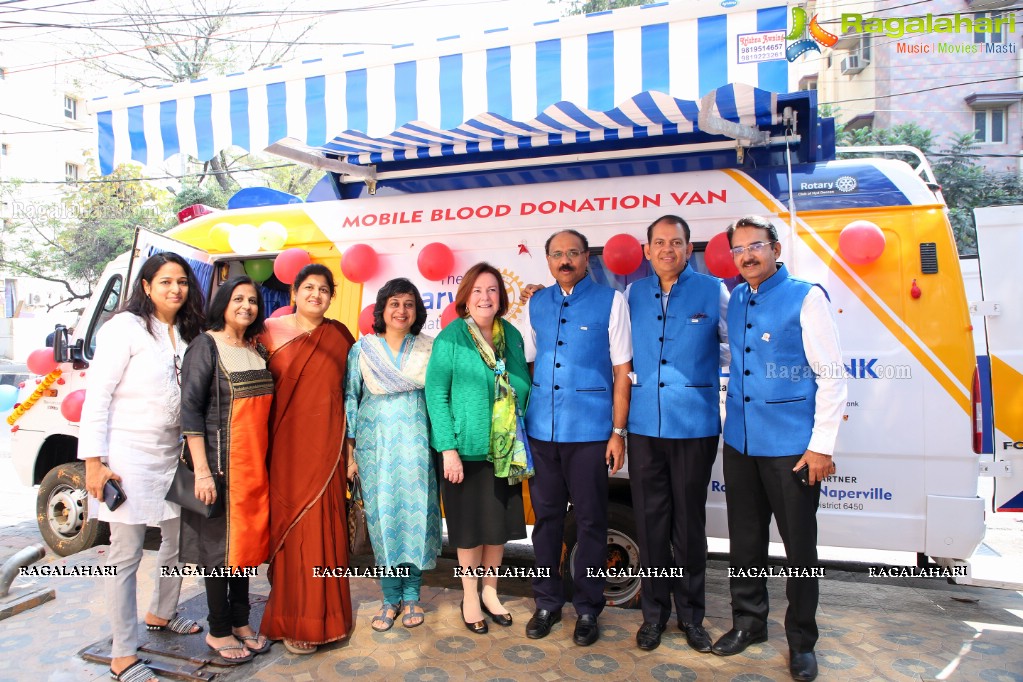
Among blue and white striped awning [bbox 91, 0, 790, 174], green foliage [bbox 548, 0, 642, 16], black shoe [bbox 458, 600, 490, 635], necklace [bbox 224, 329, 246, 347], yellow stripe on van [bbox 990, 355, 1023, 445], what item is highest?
green foliage [bbox 548, 0, 642, 16]

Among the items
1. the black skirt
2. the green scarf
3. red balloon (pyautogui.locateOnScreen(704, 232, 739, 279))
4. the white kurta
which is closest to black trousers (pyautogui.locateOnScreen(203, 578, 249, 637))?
the white kurta

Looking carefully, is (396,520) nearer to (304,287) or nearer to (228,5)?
(304,287)

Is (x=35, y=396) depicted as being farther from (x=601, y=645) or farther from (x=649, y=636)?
(x=649, y=636)

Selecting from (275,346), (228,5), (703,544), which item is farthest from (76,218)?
(703,544)

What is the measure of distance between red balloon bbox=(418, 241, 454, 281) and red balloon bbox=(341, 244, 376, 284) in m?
0.37

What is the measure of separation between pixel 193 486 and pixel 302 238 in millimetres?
→ 2016

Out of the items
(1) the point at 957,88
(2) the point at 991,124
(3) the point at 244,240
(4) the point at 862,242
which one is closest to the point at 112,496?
(3) the point at 244,240

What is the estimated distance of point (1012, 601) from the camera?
4.34 meters

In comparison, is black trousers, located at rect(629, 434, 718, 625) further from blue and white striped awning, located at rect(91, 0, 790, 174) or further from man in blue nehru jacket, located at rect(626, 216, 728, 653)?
blue and white striped awning, located at rect(91, 0, 790, 174)

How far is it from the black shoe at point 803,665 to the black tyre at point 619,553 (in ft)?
3.27

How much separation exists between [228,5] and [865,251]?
21.2 meters

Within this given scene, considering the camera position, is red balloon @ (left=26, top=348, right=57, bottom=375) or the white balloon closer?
the white balloon

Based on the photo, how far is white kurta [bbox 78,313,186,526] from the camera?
10.5 feet

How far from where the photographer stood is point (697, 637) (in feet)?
11.4
